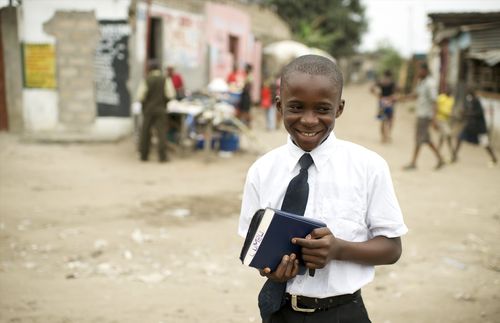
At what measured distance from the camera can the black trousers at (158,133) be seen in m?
8.98

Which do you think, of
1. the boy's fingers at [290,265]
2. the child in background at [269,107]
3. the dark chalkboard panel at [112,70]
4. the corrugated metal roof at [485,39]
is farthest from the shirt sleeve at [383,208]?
the child in background at [269,107]

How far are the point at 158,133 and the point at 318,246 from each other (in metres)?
7.84

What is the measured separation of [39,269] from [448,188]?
5.76 meters

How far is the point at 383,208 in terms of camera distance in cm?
156

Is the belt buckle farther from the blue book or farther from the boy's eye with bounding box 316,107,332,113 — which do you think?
the boy's eye with bounding box 316,107,332,113

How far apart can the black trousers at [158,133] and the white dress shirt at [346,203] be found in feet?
24.7

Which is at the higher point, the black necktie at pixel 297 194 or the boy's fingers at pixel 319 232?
the black necktie at pixel 297 194

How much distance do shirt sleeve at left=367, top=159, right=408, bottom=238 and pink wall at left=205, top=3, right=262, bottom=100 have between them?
45.6 feet

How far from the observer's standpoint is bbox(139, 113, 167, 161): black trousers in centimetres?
898

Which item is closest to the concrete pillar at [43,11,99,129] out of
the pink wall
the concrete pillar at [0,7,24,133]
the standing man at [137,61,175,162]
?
the concrete pillar at [0,7,24,133]

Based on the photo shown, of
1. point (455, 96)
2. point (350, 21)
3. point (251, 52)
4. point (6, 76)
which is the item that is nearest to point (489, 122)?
point (455, 96)

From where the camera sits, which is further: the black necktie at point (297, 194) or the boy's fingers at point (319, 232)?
the black necktie at point (297, 194)

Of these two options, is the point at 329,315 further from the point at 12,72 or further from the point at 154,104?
the point at 12,72

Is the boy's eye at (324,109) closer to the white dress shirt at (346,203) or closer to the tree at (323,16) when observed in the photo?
the white dress shirt at (346,203)
